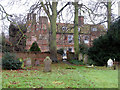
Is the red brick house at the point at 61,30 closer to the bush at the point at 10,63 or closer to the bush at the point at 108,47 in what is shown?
the bush at the point at 108,47

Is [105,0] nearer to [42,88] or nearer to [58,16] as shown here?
[58,16]

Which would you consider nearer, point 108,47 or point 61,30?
point 108,47

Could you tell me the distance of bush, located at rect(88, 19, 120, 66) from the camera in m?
18.7

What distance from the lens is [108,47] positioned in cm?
2014

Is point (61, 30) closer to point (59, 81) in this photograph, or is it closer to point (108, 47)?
point (108, 47)

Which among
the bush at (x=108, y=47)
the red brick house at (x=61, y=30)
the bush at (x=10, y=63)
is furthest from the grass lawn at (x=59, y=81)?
the red brick house at (x=61, y=30)

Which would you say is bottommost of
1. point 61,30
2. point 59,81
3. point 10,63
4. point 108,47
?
point 59,81

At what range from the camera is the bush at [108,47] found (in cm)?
1872

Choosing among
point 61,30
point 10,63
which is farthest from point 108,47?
point 10,63

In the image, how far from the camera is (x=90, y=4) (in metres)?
21.5

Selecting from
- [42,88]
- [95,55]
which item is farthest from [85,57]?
[42,88]

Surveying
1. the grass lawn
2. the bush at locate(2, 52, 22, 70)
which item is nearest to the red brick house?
the bush at locate(2, 52, 22, 70)

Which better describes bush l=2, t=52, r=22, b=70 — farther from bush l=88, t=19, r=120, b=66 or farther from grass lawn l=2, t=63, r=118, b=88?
bush l=88, t=19, r=120, b=66

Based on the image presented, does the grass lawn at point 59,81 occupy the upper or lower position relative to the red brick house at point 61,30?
lower
